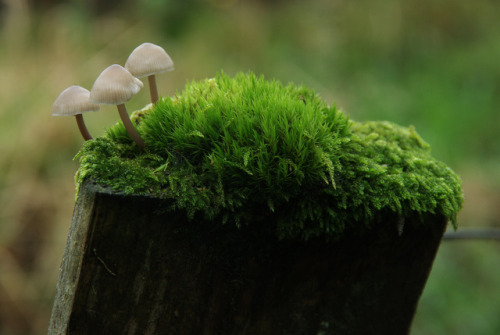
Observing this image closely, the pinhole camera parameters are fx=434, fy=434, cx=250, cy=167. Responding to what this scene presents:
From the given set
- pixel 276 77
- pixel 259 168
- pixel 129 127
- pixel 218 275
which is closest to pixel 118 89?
pixel 129 127

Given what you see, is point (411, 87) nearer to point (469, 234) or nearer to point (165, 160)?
point (469, 234)

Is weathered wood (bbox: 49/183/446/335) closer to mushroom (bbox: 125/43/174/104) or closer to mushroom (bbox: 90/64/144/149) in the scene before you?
mushroom (bbox: 90/64/144/149)

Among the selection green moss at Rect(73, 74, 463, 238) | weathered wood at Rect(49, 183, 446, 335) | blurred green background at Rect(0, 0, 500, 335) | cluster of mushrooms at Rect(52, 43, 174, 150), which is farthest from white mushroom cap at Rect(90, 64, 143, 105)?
blurred green background at Rect(0, 0, 500, 335)

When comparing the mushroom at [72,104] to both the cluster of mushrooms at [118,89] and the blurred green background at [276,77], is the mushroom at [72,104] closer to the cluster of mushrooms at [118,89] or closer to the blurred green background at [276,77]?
the cluster of mushrooms at [118,89]

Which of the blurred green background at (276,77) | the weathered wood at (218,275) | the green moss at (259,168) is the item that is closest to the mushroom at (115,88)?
the green moss at (259,168)

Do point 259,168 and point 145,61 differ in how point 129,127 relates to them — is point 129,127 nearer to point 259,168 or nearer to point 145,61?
point 145,61

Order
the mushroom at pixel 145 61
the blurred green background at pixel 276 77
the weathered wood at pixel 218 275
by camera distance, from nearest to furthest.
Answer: the weathered wood at pixel 218 275 < the mushroom at pixel 145 61 < the blurred green background at pixel 276 77
